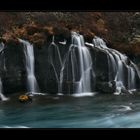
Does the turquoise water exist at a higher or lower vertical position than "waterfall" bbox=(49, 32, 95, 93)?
lower

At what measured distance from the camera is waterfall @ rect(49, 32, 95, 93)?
5031mm

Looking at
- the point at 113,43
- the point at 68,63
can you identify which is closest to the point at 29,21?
the point at 68,63

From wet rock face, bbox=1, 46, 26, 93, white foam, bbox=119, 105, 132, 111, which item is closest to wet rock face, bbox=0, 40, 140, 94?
wet rock face, bbox=1, 46, 26, 93

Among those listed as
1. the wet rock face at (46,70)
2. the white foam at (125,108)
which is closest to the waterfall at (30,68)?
the wet rock face at (46,70)

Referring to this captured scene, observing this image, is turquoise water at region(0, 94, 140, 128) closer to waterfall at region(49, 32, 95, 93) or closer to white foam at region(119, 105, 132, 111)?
white foam at region(119, 105, 132, 111)

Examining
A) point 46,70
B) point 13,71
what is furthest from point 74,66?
point 13,71

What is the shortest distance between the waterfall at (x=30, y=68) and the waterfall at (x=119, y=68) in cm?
67

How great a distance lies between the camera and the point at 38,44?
505 centimetres

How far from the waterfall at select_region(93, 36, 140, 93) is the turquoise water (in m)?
0.14

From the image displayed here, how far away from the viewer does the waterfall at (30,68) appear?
5008 mm

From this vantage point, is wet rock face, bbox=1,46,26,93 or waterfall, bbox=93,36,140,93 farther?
waterfall, bbox=93,36,140,93

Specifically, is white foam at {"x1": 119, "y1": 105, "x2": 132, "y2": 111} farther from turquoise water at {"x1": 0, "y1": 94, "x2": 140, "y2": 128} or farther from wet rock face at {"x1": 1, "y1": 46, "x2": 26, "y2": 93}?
wet rock face at {"x1": 1, "y1": 46, "x2": 26, "y2": 93}

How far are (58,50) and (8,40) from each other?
20.5 inches
